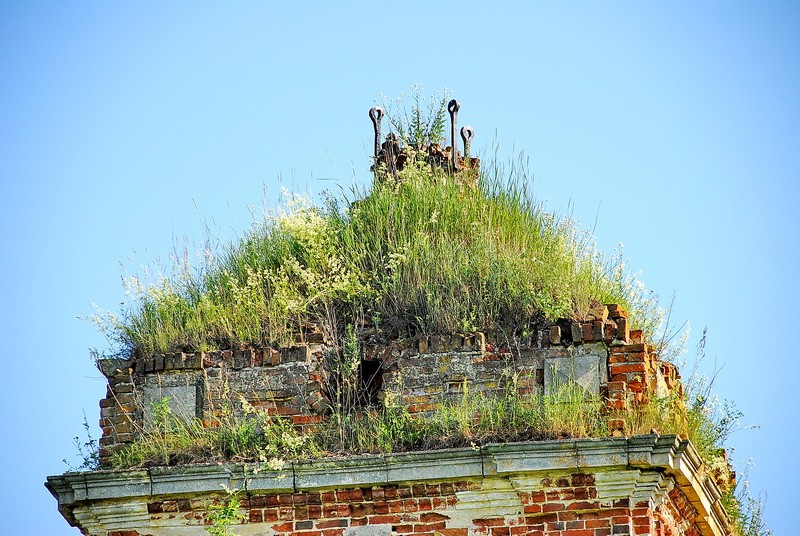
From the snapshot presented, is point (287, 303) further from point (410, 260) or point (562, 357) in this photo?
point (562, 357)

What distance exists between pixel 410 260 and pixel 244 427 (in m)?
1.89

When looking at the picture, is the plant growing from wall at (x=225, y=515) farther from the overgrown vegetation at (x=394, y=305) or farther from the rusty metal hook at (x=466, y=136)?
the rusty metal hook at (x=466, y=136)

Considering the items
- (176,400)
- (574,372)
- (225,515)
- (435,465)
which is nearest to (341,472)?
(435,465)

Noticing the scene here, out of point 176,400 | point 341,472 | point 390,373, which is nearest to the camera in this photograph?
point 341,472

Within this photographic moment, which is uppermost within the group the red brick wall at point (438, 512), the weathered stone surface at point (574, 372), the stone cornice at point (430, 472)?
the weathered stone surface at point (574, 372)

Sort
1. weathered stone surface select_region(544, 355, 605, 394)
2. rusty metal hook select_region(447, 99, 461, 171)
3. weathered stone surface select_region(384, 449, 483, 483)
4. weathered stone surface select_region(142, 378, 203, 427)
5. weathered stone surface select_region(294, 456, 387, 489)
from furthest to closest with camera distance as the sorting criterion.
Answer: rusty metal hook select_region(447, 99, 461, 171) < weathered stone surface select_region(142, 378, 203, 427) < weathered stone surface select_region(544, 355, 605, 394) < weathered stone surface select_region(294, 456, 387, 489) < weathered stone surface select_region(384, 449, 483, 483)

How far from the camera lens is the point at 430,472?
10938 mm

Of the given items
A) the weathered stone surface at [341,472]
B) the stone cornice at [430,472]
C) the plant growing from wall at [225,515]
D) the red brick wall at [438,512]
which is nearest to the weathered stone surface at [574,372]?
the stone cornice at [430,472]

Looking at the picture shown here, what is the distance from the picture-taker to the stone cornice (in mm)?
10656

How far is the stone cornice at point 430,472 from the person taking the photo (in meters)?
10.7

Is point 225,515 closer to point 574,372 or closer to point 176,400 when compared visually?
point 176,400

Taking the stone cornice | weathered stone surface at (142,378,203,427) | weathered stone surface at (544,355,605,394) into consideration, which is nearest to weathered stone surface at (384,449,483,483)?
the stone cornice

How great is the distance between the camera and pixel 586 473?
10.8m

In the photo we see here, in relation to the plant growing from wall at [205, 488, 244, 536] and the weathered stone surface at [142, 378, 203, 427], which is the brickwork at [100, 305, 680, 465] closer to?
the weathered stone surface at [142, 378, 203, 427]
